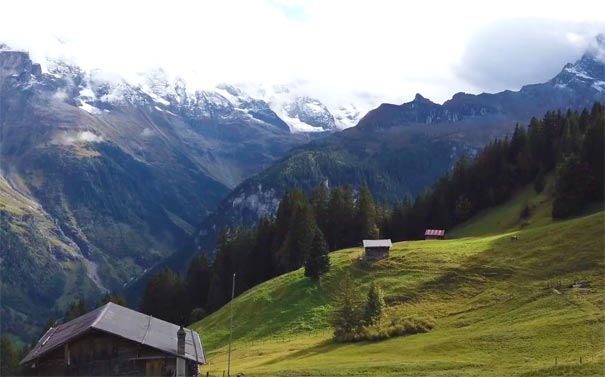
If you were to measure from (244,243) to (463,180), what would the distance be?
56127 mm

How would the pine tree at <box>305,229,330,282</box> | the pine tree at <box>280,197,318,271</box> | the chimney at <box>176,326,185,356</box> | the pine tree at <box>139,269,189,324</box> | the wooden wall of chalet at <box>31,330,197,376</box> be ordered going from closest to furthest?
the wooden wall of chalet at <box>31,330,197,376</box>, the chimney at <box>176,326,185,356</box>, the pine tree at <box>305,229,330,282</box>, the pine tree at <box>280,197,318,271</box>, the pine tree at <box>139,269,189,324</box>

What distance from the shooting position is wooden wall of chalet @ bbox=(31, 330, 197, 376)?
53.9 meters

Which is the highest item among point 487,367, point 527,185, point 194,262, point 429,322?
point 527,185

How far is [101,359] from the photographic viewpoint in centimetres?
5391

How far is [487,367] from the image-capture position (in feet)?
187

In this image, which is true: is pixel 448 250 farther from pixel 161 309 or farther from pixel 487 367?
pixel 161 309

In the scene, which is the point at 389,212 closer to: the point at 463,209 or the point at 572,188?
the point at 463,209

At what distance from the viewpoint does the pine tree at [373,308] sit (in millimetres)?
84125

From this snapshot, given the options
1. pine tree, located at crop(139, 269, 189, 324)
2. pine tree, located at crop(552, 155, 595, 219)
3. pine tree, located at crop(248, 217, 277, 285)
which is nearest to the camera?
pine tree, located at crop(552, 155, 595, 219)

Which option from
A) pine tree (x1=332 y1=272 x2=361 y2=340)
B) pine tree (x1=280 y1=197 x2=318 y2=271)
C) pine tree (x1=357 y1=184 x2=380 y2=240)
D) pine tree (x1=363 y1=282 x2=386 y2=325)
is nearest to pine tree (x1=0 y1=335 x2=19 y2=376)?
pine tree (x1=280 y1=197 x2=318 y2=271)

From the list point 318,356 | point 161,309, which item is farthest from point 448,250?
point 161,309

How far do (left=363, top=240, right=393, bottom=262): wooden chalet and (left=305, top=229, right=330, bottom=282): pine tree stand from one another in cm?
712

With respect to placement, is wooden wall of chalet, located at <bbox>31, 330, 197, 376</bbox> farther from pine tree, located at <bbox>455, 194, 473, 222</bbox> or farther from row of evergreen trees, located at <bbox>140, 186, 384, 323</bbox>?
pine tree, located at <bbox>455, 194, 473, 222</bbox>

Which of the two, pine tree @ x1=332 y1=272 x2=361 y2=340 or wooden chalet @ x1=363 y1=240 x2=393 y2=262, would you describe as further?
wooden chalet @ x1=363 y1=240 x2=393 y2=262
